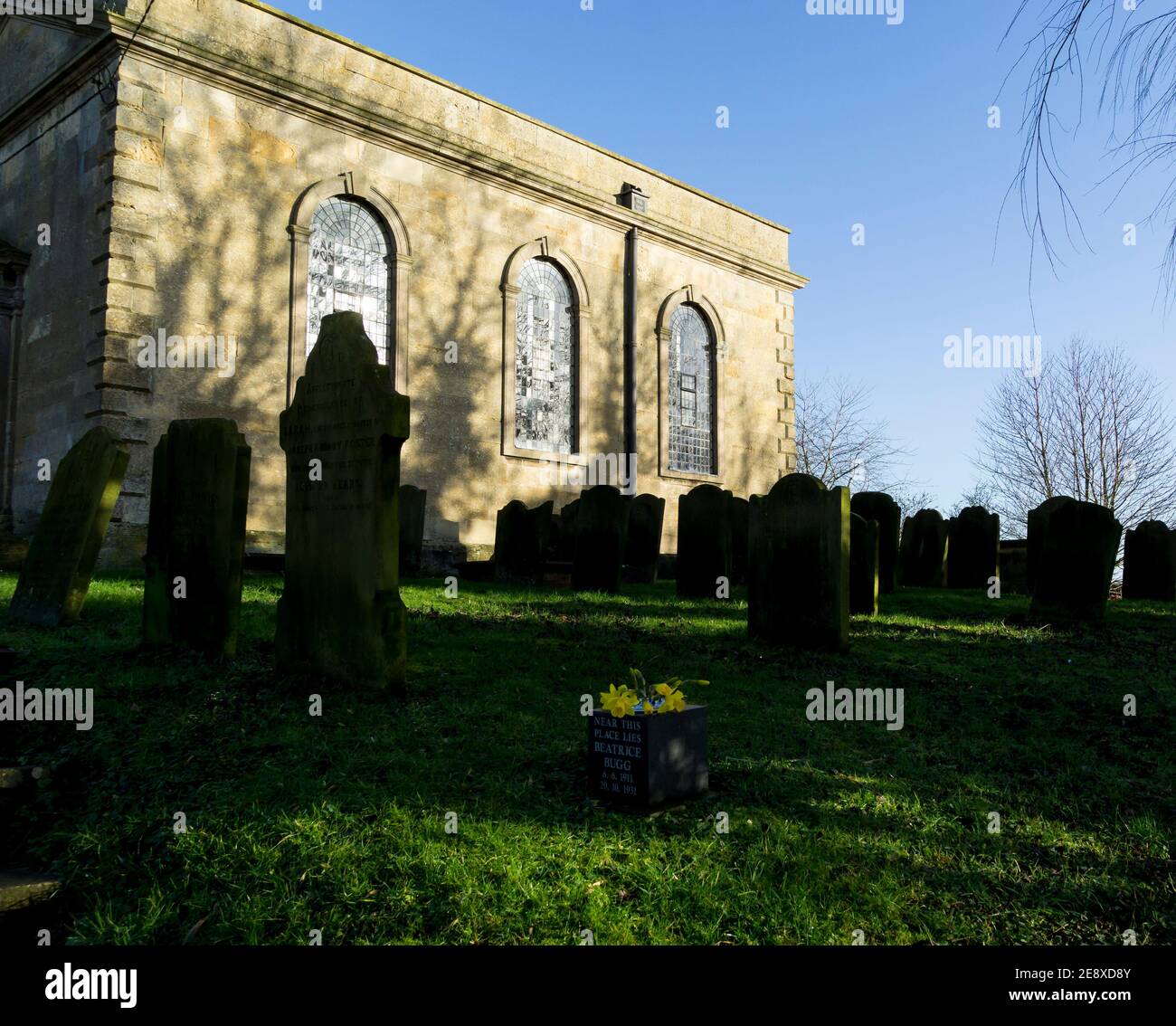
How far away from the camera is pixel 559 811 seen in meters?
4.41

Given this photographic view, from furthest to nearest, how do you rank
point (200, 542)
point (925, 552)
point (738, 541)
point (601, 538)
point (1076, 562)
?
point (925, 552) → point (738, 541) → point (601, 538) → point (1076, 562) → point (200, 542)

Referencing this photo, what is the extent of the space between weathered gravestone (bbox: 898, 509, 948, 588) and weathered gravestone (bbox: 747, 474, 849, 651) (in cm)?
769

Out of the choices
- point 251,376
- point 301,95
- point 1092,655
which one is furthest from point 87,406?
point 1092,655

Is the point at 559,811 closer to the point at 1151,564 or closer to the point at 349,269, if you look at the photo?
the point at 1151,564

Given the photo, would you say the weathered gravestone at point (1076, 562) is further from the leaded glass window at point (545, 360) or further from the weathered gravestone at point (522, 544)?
the leaded glass window at point (545, 360)

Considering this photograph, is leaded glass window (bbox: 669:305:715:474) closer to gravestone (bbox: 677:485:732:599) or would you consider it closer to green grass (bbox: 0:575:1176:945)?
gravestone (bbox: 677:485:732:599)

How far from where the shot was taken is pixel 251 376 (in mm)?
15109

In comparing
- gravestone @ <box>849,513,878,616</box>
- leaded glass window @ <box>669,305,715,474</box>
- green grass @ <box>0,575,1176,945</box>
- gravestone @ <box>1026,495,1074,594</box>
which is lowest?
green grass @ <box>0,575,1176,945</box>

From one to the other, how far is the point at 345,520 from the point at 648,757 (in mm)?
3126

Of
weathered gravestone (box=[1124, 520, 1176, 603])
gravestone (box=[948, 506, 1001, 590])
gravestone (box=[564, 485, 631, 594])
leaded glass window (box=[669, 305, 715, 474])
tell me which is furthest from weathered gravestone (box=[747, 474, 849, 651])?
leaded glass window (box=[669, 305, 715, 474])

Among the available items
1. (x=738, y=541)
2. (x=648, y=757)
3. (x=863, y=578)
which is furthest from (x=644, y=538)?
(x=648, y=757)

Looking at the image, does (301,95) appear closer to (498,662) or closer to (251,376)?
(251,376)

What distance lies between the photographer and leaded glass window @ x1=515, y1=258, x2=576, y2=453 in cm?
1950

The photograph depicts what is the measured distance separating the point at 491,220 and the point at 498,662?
43.5ft
